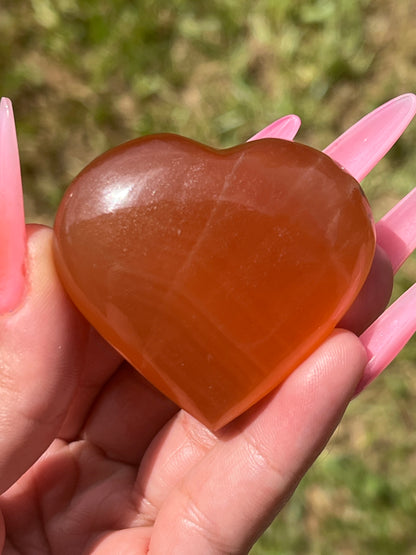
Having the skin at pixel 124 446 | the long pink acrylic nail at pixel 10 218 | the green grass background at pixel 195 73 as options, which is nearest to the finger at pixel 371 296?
the skin at pixel 124 446

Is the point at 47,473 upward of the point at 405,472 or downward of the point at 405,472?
upward

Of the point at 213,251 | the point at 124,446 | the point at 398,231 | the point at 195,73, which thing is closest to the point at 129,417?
the point at 124,446

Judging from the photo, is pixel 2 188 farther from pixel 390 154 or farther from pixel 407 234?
pixel 390 154

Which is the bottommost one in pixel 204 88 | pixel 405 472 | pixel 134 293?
pixel 405 472

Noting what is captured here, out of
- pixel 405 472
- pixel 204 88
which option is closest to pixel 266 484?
pixel 405 472

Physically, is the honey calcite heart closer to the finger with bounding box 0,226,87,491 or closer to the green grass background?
the finger with bounding box 0,226,87,491

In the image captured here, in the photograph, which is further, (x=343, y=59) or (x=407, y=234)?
(x=343, y=59)

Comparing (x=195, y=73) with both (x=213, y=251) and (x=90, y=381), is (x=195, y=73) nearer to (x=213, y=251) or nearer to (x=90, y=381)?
(x=90, y=381)
